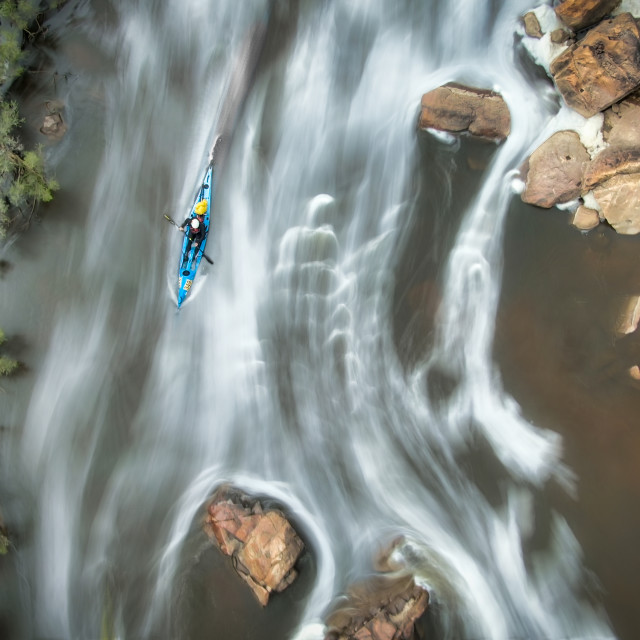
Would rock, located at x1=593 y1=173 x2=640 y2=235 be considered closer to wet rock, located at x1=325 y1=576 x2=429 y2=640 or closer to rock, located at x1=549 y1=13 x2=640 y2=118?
rock, located at x1=549 y1=13 x2=640 y2=118

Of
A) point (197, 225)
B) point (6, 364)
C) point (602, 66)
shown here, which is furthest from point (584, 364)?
point (6, 364)

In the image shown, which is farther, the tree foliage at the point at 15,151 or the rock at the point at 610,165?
the tree foliage at the point at 15,151

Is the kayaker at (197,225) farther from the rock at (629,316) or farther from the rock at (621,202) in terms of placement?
the rock at (629,316)

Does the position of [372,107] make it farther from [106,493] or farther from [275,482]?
[106,493]

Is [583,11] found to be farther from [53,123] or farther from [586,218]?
[53,123]

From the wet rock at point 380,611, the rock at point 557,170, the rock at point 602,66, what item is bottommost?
the wet rock at point 380,611

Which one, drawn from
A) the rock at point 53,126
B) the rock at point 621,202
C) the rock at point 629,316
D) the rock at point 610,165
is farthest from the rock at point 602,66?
the rock at point 53,126
